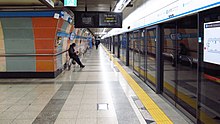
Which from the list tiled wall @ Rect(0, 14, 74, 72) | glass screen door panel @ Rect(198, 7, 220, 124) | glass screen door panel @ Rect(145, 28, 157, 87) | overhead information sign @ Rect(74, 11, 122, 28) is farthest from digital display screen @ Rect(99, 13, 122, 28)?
glass screen door panel @ Rect(198, 7, 220, 124)

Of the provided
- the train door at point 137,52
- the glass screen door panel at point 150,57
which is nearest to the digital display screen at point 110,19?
the train door at point 137,52

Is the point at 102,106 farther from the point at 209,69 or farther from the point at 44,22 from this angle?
the point at 44,22

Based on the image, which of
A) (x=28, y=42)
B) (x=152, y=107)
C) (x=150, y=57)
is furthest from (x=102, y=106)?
(x=28, y=42)

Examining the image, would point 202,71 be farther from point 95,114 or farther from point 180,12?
point 95,114

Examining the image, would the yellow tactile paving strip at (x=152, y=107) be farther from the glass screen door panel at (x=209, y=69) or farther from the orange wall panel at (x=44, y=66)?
the orange wall panel at (x=44, y=66)

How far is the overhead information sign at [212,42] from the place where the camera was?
9.68 ft

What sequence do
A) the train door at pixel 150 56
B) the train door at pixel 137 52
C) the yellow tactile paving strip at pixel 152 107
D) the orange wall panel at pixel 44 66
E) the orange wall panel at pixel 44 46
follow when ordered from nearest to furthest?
the yellow tactile paving strip at pixel 152 107, the train door at pixel 150 56, the orange wall panel at pixel 44 46, the orange wall panel at pixel 44 66, the train door at pixel 137 52

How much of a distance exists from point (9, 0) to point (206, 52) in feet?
18.5

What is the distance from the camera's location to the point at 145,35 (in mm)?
7562

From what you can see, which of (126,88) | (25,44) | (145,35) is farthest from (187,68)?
(25,44)

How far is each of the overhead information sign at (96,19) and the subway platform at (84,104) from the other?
3941mm

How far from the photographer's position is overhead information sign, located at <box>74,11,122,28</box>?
35.3 feet

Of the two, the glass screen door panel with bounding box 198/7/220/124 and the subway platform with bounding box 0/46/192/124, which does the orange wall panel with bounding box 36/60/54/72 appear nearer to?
the subway platform with bounding box 0/46/192/124

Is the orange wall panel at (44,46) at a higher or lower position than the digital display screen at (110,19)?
lower
